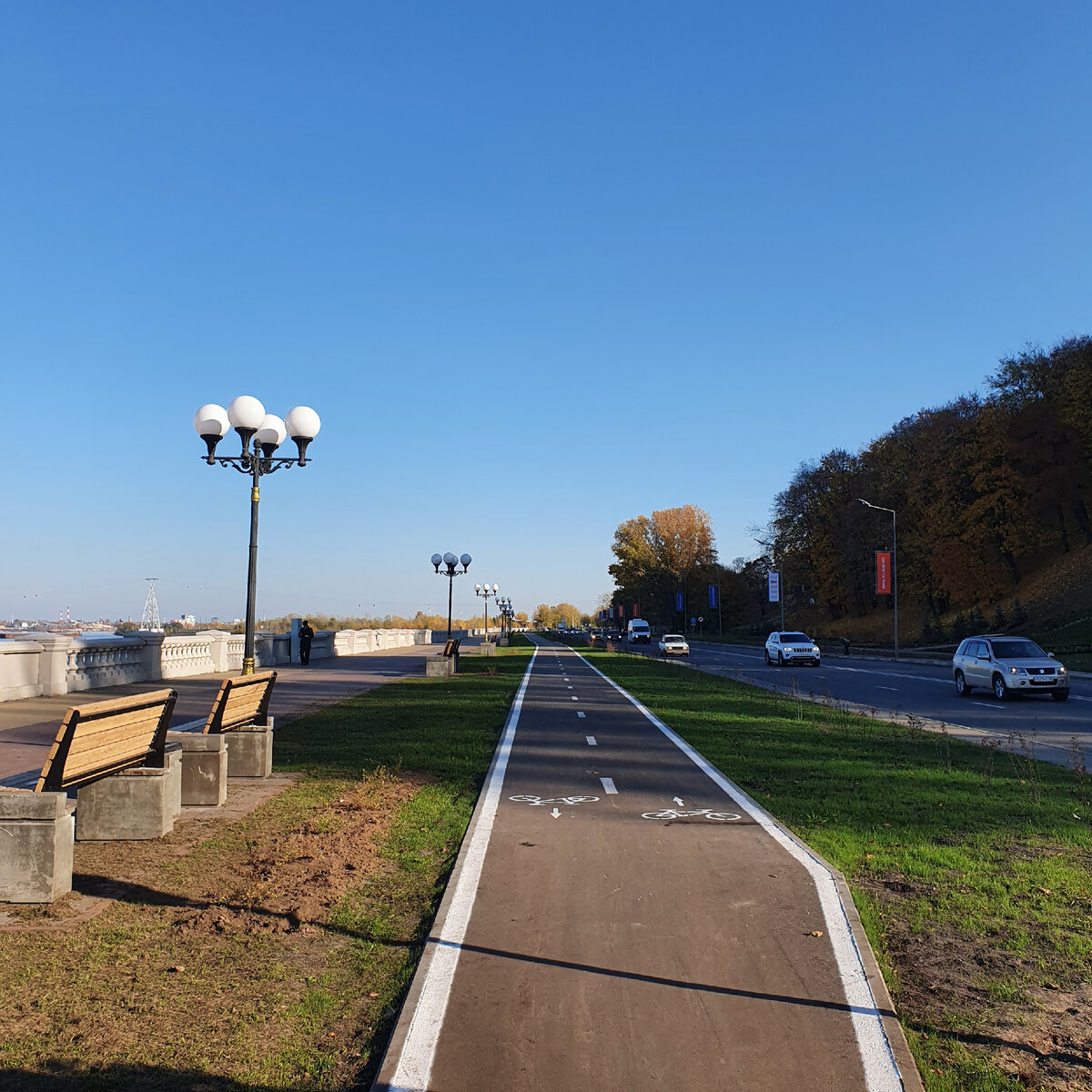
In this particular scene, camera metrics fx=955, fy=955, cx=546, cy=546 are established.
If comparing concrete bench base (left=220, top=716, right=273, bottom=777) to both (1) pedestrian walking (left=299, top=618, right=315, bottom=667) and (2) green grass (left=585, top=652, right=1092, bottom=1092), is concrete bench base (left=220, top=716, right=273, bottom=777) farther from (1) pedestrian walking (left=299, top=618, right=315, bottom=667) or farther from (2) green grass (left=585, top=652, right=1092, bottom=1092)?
(1) pedestrian walking (left=299, top=618, right=315, bottom=667)

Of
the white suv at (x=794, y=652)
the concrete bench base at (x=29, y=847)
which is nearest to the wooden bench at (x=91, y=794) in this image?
the concrete bench base at (x=29, y=847)

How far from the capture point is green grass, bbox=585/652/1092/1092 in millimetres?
4871

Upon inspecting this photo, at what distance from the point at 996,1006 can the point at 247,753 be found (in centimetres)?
825

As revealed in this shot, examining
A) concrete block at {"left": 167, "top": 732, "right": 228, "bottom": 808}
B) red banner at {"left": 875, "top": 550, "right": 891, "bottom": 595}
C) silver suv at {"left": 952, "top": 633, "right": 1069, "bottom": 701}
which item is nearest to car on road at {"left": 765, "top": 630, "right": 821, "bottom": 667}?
silver suv at {"left": 952, "top": 633, "right": 1069, "bottom": 701}

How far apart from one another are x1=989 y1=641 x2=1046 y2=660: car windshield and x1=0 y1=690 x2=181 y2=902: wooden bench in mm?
21185

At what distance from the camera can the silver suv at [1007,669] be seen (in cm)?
2270

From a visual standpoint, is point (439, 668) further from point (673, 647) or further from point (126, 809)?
point (673, 647)

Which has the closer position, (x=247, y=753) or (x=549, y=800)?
(x=549, y=800)

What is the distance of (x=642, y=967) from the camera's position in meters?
4.86

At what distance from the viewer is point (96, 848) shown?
7207mm

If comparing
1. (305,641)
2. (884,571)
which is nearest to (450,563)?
(305,641)

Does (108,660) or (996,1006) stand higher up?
(108,660)

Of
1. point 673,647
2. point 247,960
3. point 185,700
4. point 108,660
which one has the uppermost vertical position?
point 108,660

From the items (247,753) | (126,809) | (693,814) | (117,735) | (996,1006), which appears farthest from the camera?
(247,753)
